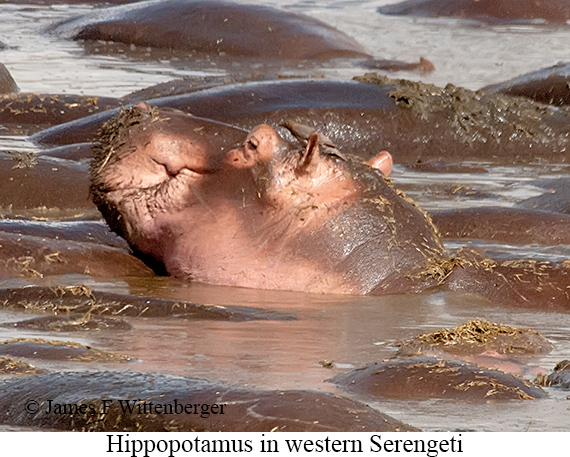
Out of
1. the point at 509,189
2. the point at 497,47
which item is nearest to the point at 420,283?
the point at 509,189

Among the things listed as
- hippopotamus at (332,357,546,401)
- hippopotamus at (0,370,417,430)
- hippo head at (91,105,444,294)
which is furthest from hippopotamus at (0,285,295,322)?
hippopotamus at (0,370,417,430)

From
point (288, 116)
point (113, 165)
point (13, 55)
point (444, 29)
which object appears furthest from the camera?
point (444, 29)

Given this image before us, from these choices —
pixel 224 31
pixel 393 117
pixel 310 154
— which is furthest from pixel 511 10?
pixel 310 154

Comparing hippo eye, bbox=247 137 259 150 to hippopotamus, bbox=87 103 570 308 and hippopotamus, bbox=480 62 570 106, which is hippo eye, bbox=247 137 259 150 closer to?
hippopotamus, bbox=87 103 570 308

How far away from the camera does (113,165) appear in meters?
6.43

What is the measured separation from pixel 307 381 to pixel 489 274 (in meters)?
2.18

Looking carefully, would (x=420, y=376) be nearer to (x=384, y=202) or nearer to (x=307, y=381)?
A: (x=307, y=381)

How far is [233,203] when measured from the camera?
6441 mm

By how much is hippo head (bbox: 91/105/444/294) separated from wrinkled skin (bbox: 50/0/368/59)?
9330 mm

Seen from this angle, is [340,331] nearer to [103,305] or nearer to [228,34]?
[103,305]

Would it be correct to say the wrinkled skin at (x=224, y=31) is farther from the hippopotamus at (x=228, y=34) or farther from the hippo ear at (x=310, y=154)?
the hippo ear at (x=310, y=154)

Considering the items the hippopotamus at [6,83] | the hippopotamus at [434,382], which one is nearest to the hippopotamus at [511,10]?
the hippopotamus at [6,83]

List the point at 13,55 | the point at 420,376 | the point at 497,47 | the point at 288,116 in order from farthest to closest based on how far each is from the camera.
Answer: the point at 497,47 < the point at 13,55 < the point at 288,116 < the point at 420,376

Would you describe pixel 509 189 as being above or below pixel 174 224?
below
